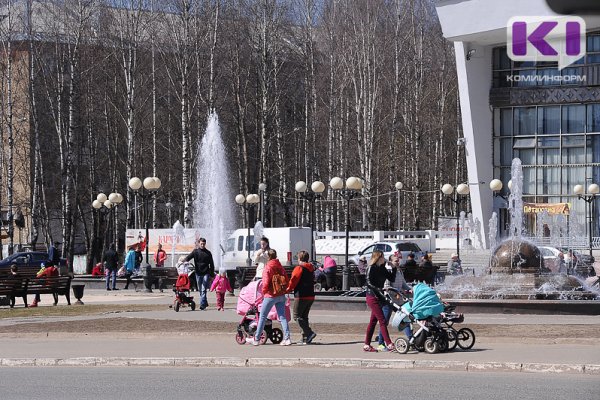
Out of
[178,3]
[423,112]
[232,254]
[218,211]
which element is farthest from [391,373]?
[423,112]

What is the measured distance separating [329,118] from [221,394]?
172 ft

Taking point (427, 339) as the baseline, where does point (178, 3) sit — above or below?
above

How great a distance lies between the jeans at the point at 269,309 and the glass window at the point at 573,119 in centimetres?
5383

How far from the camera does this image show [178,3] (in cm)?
5584

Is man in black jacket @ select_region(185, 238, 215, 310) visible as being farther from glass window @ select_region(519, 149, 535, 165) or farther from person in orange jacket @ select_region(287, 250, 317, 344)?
glass window @ select_region(519, 149, 535, 165)

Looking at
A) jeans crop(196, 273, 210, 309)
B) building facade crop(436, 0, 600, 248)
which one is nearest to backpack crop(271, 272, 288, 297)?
jeans crop(196, 273, 210, 309)

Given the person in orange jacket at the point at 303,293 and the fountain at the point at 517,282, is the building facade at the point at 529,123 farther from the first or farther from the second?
the person in orange jacket at the point at 303,293

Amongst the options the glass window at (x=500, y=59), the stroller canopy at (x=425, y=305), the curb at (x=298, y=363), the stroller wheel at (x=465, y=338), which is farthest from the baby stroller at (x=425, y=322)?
the glass window at (x=500, y=59)

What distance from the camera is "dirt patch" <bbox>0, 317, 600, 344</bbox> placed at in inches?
724

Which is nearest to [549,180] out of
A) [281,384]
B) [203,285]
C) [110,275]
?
[110,275]

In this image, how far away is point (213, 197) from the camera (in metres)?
50.1

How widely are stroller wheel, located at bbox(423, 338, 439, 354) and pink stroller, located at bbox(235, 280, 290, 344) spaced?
2.98 metres

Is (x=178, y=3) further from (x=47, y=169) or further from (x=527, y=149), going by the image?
(x=527, y=149)

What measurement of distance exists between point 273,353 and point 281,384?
3562 mm
